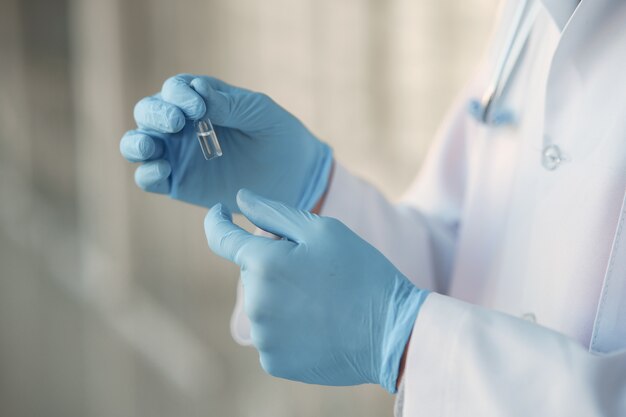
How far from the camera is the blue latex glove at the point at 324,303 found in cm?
66

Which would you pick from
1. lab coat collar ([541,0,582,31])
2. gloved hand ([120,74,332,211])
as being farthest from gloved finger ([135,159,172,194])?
lab coat collar ([541,0,582,31])

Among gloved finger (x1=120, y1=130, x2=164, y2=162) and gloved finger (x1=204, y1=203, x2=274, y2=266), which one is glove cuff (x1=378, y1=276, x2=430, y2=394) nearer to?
gloved finger (x1=204, y1=203, x2=274, y2=266)

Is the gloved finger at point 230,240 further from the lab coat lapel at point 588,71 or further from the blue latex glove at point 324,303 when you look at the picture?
the lab coat lapel at point 588,71

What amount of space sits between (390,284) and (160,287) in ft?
6.14

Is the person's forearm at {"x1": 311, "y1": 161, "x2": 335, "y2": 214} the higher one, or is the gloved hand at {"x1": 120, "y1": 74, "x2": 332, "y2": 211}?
the gloved hand at {"x1": 120, "y1": 74, "x2": 332, "y2": 211}

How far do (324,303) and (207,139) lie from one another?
0.93 ft

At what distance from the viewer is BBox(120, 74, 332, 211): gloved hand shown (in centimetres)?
82

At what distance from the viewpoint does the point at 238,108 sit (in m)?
0.86

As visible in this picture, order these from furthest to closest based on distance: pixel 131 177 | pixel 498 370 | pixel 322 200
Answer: pixel 131 177, pixel 322 200, pixel 498 370

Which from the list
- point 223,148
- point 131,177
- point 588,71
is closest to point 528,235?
point 588,71

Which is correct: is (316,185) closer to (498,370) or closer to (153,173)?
(153,173)

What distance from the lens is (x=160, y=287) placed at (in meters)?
2.44

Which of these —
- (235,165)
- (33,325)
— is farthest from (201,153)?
(33,325)

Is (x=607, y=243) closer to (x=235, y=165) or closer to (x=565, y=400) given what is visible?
(x=565, y=400)
